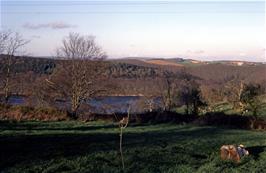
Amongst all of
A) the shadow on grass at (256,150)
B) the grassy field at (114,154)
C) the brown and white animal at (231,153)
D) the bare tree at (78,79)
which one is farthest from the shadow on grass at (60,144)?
the bare tree at (78,79)

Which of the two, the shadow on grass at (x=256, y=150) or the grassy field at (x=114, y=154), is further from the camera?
the shadow on grass at (x=256, y=150)

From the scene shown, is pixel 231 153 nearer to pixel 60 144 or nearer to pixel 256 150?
pixel 256 150

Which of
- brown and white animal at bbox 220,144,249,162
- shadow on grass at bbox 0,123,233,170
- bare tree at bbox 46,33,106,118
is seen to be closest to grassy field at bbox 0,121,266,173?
shadow on grass at bbox 0,123,233,170

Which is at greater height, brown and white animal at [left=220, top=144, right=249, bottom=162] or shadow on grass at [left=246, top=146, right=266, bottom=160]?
brown and white animal at [left=220, top=144, right=249, bottom=162]

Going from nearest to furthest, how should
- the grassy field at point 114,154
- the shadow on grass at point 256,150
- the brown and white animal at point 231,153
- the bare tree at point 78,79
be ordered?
the grassy field at point 114,154, the brown and white animal at point 231,153, the shadow on grass at point 256,150, the bare tree at point 78,79

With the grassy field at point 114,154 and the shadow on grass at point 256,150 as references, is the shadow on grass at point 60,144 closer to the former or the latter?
the grassy field at point 114,154

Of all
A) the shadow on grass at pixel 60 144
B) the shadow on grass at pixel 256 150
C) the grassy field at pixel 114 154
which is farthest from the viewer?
the shadow on grass at pixel 256 150

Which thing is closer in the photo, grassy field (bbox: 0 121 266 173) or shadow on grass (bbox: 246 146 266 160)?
grassy field (bbox: 0 121 266 173)

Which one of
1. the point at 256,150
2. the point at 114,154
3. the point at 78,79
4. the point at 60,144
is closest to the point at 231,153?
the point at 256,150

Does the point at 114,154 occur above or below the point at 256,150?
above

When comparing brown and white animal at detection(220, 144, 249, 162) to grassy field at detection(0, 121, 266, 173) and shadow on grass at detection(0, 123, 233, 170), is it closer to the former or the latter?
grassy field at detection(0, 121, 266, 173)

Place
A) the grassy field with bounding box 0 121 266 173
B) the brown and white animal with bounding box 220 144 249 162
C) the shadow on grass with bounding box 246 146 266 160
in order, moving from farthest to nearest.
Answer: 1. the shadow on grass with bounding box 246 146 266 160
2. the brown and white animal with bounding box 220 144 249 162
3. the grassy field with bounding box 0 121 266 173

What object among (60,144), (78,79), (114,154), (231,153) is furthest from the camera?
(78,79)

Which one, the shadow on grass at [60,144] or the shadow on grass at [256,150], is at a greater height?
the shadow on grass at [60,144]
